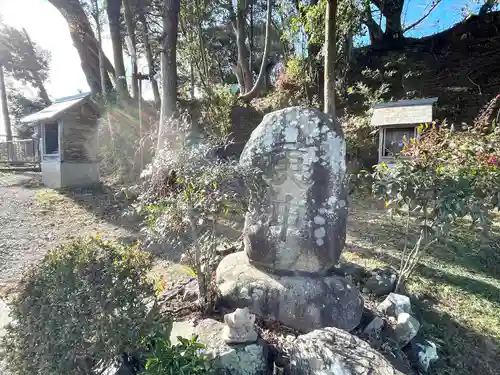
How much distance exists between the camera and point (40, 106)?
21688mm

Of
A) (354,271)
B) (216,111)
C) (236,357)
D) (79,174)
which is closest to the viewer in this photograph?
(236,357)

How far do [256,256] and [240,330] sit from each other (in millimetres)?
967

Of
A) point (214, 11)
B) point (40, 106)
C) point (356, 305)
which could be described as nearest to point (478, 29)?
point (214, 11)

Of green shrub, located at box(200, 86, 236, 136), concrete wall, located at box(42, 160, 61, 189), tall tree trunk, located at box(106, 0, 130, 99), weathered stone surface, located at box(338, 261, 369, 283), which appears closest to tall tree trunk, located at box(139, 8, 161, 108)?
tall tree trunk, located at box(106, 0, 130, 99)

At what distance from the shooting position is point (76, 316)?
72.5 inches

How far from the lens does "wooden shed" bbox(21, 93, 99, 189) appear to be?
30.0 feet

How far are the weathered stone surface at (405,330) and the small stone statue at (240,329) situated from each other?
1.35m

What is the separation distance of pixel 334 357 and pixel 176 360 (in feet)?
3.31

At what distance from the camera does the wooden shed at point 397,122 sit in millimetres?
7887

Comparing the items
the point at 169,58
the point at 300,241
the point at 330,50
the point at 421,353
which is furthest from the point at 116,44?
the point at 421,353

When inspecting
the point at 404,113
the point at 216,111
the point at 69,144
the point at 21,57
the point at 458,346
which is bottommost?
the point at 458,346

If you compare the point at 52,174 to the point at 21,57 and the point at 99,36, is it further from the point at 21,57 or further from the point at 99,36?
the point at 21,57

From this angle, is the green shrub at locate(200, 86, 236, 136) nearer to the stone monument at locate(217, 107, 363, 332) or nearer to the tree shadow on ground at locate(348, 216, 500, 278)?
the tree shadow on ground at locate(348, 216, 500, 278)

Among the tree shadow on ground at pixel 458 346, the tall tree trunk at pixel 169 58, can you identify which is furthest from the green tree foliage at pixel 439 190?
the tall tree trunk at pixel 169 58
